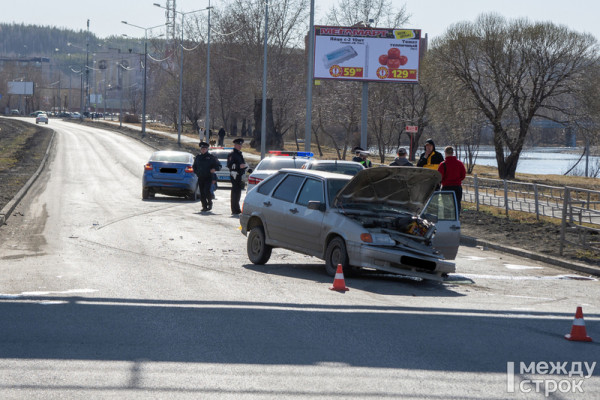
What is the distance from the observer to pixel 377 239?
1181 cm

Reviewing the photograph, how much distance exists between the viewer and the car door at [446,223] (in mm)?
13570

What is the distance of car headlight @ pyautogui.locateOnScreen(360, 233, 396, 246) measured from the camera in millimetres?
11786

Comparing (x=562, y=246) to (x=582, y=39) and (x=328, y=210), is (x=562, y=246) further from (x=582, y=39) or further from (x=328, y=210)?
(x=582, y=39)

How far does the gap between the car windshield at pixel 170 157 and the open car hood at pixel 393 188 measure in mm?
15613

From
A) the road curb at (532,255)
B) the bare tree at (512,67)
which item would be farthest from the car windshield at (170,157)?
the bare tree at (512,67)

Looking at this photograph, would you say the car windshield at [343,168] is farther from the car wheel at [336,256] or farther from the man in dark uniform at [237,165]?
the car wheel at [336,256]

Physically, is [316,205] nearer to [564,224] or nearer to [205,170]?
[564,224]

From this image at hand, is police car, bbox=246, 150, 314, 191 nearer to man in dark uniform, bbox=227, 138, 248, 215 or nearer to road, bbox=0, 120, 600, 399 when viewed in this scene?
man in dark uniform, bbox=227, 138, 248, 215

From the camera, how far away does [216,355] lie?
6926mm

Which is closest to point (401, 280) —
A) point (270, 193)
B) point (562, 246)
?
point (270, 193)

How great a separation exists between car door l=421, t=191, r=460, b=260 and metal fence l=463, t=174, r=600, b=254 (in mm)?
3414

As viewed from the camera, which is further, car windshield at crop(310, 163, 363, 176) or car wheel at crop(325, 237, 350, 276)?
car windshield at crop(310, 163, 363, 176)

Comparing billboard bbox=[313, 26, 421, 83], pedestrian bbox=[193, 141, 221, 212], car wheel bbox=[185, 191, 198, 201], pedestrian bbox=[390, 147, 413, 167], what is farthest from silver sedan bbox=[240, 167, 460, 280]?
billboard bbox=[313, 26, 421, 83]

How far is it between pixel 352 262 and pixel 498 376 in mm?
5472
